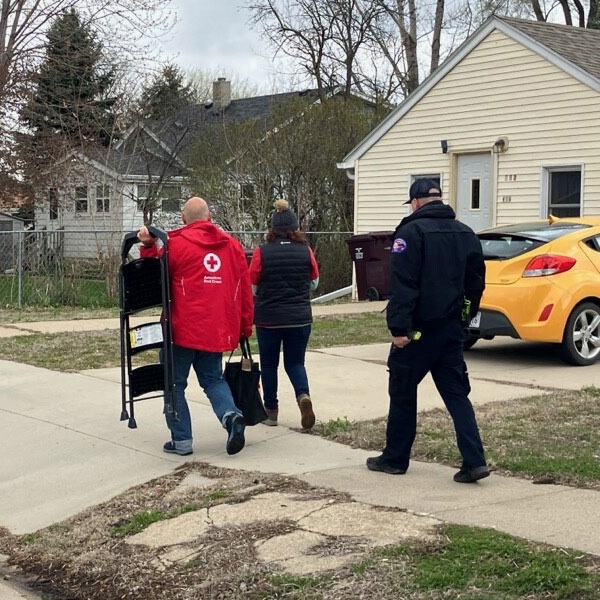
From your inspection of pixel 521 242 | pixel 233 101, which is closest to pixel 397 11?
pixel 233 101

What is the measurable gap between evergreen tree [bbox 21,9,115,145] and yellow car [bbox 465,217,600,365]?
18.3 meters

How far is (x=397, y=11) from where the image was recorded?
3434 cm

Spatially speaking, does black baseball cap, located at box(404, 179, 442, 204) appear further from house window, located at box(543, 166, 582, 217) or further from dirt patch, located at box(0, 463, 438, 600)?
house window, located at box(543, 166, 582, 217)

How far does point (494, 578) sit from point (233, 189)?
2121 centimetres

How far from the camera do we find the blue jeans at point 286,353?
7.80 metres

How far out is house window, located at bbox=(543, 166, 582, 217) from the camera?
55.1ft

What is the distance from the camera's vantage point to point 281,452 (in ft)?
23.5

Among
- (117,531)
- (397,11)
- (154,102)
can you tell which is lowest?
(117,531)

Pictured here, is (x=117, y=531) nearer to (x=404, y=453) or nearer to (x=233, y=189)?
(x=404, y=453)

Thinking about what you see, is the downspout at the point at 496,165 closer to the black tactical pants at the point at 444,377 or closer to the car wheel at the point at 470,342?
the car wheel at the point at 470,342

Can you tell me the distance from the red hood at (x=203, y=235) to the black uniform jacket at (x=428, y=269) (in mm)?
1448

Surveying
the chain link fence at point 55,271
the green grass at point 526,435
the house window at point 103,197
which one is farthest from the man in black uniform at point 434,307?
the house window at point 103,197

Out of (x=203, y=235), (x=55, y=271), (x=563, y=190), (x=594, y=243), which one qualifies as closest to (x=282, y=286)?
(x=203, y=235)

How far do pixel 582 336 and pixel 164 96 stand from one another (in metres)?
25.9
